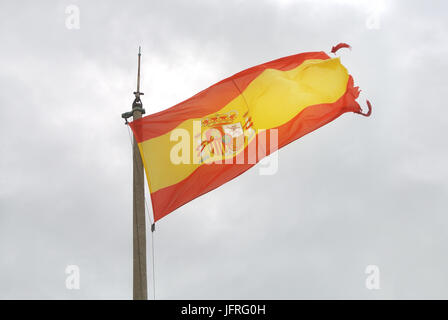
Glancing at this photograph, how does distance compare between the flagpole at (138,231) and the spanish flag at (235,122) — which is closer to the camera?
the flagpole at (138,231)

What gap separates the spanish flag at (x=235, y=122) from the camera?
52.2 ft

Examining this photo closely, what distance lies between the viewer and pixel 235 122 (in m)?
17.1

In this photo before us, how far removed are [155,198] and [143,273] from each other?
84.2 inches

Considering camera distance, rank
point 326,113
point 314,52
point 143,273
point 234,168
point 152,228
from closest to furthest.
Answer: point 143,273, point 152,228, point 234,168, point 326,113, point 314,52

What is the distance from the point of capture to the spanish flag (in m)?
15.9

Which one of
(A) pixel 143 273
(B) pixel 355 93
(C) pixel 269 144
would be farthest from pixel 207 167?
(B) pixel 355 93

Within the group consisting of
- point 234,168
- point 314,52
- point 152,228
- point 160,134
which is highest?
point 314,52

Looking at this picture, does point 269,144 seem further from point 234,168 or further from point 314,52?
point 314,52

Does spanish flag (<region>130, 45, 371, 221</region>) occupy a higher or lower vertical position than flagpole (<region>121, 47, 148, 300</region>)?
higher

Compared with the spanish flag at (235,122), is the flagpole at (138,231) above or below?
below

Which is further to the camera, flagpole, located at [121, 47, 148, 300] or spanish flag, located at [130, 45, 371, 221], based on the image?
spanish flag, located at [130, 45, 371, 221]

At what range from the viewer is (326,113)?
1711 cm

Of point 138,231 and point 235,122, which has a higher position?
point 235,122

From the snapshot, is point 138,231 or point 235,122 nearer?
point 138,231
